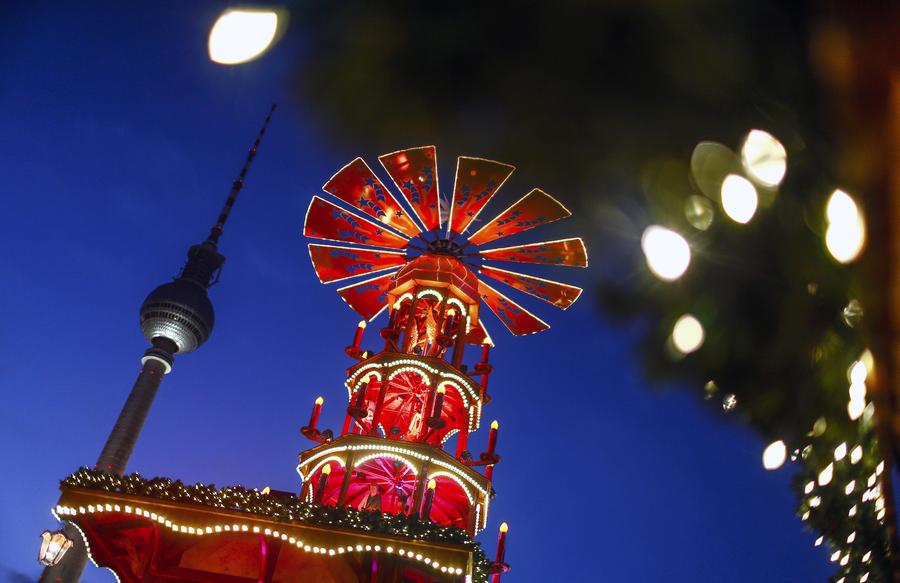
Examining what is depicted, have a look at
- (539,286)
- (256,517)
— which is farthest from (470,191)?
(256,517)

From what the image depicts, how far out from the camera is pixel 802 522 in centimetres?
518

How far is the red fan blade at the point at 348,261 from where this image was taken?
21391mm

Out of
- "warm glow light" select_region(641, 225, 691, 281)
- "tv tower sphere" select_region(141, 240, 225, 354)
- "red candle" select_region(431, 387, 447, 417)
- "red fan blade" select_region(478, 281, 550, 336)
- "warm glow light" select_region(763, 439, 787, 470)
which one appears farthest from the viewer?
"tv tower sphere" select_region(141, 240, 225, 354)

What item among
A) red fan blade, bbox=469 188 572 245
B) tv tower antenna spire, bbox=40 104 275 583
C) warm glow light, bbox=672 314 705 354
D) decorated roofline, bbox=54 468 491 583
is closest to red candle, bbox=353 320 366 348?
red fan blade, bbox=469 188 572 245

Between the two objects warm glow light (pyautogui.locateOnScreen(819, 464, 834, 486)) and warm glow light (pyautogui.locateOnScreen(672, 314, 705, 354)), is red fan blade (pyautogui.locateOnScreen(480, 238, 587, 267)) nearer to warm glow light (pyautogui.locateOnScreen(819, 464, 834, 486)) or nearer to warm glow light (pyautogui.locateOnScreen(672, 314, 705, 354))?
A: warm glow light (pyautogui.locateOnScreen(672, 314, 705, 354))

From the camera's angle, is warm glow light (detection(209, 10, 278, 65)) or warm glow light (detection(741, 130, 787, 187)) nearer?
warm glow light (detection(741, 130, 787, 187))

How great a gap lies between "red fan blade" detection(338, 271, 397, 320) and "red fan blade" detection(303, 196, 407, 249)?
5.54 ft

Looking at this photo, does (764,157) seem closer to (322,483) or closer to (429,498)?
(429,498)

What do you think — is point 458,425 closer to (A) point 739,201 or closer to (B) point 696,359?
(B) point 696,359

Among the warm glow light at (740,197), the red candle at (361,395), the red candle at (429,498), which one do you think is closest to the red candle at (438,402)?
the red candle at (429,498)

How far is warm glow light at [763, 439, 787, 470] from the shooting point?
5.03 m

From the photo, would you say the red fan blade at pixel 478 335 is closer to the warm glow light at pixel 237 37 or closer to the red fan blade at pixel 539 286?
the red fan blade at pixel 539 286

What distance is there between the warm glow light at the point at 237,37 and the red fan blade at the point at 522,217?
15.6 metres

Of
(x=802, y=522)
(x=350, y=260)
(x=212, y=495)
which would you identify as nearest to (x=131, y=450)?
(x=350, y=260)
